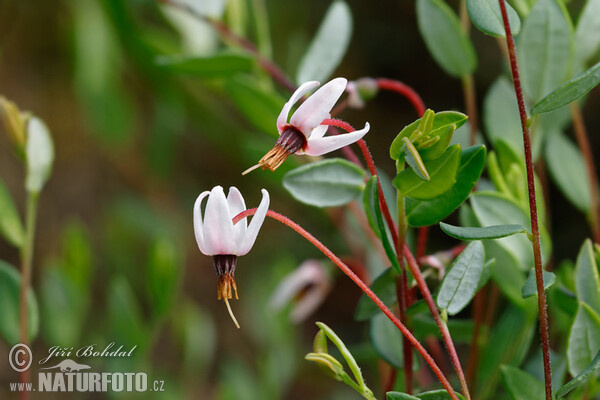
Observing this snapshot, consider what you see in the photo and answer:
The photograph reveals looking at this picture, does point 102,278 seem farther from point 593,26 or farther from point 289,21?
point 593,26

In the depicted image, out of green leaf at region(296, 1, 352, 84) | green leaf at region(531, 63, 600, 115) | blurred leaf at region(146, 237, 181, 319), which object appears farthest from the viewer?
blurred leaf at region(146, 237, 181, 319)

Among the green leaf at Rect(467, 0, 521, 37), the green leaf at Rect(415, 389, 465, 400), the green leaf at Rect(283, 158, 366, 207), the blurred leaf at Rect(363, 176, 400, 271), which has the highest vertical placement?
the green leaf at Rect(467, 0, 521, 37)

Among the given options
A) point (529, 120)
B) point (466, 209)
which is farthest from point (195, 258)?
point (529, 120)

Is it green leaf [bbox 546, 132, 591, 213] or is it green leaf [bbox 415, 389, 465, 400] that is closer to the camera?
green leaf [bbox 415, 389, 465, 400]

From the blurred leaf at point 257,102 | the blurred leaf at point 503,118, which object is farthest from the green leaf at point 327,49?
the blurred leaf at point 503,118

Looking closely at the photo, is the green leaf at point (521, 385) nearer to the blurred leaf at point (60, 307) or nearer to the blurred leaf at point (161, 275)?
the blurred leaf at point (161, 275)

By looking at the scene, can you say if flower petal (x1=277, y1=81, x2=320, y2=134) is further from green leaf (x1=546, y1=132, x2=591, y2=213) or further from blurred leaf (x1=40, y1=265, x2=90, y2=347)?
blurred leaf (x1=40, y1=265, x2=90, y2=347)

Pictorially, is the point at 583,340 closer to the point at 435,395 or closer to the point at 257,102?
the point at 435,395

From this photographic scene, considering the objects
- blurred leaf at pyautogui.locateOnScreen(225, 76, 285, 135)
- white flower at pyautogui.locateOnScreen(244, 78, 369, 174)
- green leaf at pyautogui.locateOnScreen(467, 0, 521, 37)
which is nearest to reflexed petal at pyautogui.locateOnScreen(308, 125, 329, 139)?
white flower at pyautogui.locateOnScreen(244, 78, 369, 174)
